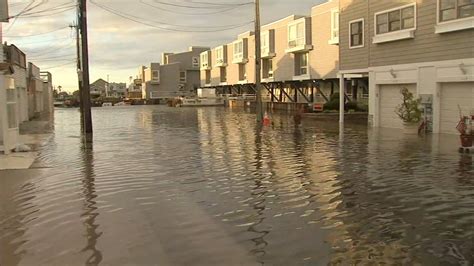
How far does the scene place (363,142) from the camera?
19828 mm

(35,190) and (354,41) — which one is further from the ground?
(354,41)

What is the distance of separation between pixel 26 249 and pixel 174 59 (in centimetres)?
10829

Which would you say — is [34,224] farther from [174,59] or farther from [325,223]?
[174,59]

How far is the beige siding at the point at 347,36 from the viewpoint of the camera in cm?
2828

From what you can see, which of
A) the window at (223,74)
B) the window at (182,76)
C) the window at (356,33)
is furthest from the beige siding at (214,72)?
the window at (356,33)

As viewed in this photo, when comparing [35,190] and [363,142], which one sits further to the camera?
[363,142]

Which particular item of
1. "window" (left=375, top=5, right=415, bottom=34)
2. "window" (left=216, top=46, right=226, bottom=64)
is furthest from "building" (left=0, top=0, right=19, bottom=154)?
"window" (left=216, top=46, right=226, bottom=64)

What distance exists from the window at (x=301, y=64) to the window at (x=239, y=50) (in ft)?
64.9

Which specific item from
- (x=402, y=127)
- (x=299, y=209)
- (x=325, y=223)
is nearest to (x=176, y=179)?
(x=299, y=209)

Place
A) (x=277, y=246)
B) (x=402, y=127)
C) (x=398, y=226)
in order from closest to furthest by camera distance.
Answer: (x=277, y=246), (x=398, y=226), (x=402, y=127)

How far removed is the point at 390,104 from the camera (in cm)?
2700

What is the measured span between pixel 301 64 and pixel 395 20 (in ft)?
96.0

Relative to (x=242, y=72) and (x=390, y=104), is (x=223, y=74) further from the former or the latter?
(x=390, y=104)

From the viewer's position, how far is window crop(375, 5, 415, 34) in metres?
24.4
